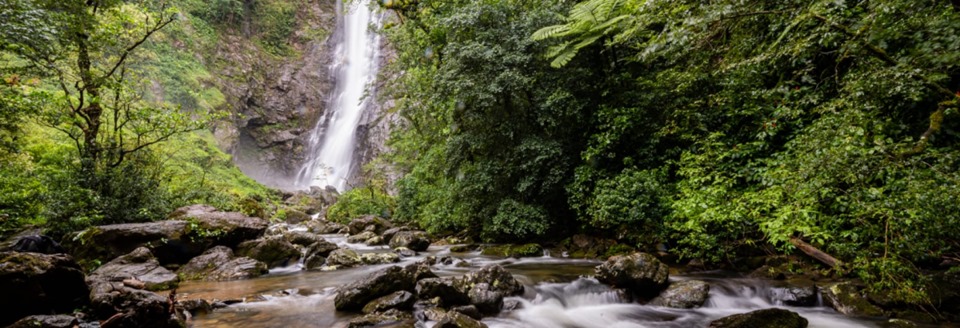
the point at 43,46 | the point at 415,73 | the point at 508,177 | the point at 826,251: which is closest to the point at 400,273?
the point at 508,177

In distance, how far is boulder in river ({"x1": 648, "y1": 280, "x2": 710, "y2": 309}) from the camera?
6023 mm

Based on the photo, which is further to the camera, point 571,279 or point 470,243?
point 470,243

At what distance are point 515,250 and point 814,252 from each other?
612 centimetres

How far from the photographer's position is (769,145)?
7.68 metres

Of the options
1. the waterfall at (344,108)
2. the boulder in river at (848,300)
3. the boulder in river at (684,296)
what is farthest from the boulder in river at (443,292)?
the waterfall at (344,108)

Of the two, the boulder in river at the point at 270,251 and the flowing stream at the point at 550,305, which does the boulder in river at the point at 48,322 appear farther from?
the boulder in river at the point at 270,251

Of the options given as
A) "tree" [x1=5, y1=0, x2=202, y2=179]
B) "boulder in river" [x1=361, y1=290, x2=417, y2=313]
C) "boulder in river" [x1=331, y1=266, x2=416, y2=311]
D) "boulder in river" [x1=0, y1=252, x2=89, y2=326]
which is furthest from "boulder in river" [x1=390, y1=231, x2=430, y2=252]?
"boulder in river" [x1=0, y1=252, x2=89, y2=326]

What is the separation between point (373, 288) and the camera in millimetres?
6023

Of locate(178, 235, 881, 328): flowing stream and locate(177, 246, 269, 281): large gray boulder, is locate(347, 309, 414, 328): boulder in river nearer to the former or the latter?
locate(178, 235, 881, 328): flowing stream

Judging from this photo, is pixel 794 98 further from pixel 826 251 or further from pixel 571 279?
pixel 571 279

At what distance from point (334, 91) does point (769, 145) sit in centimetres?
3948

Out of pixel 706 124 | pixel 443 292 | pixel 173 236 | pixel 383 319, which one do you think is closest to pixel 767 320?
pixel 443 292

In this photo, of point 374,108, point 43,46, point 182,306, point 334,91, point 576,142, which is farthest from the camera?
point 334,91

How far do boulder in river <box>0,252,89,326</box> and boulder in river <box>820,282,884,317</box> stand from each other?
938cm
